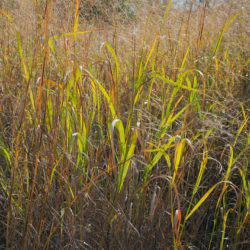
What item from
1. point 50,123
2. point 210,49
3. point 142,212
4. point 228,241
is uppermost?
point 210,49

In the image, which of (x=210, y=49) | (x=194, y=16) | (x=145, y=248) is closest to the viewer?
(x=145, y=248)

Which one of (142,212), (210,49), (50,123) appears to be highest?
(210,49)

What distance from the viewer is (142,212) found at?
983 millimetres

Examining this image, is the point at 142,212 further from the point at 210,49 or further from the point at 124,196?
the point at 210,49

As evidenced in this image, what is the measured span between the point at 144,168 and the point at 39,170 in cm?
34

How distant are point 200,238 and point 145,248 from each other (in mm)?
261

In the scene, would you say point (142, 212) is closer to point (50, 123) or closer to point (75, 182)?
point (75, 182)

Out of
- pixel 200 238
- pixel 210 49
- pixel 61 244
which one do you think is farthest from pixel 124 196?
pixel 210 49

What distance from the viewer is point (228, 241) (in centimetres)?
115

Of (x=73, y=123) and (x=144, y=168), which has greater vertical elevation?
(x=73, y=123)

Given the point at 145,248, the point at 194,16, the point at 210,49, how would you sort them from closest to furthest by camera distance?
the point at 145,248 < the point at 210,49 < the point at 194,16

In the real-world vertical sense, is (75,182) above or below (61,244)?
above

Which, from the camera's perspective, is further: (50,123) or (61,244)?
(50,123)

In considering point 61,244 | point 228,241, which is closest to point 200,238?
point 228,241
